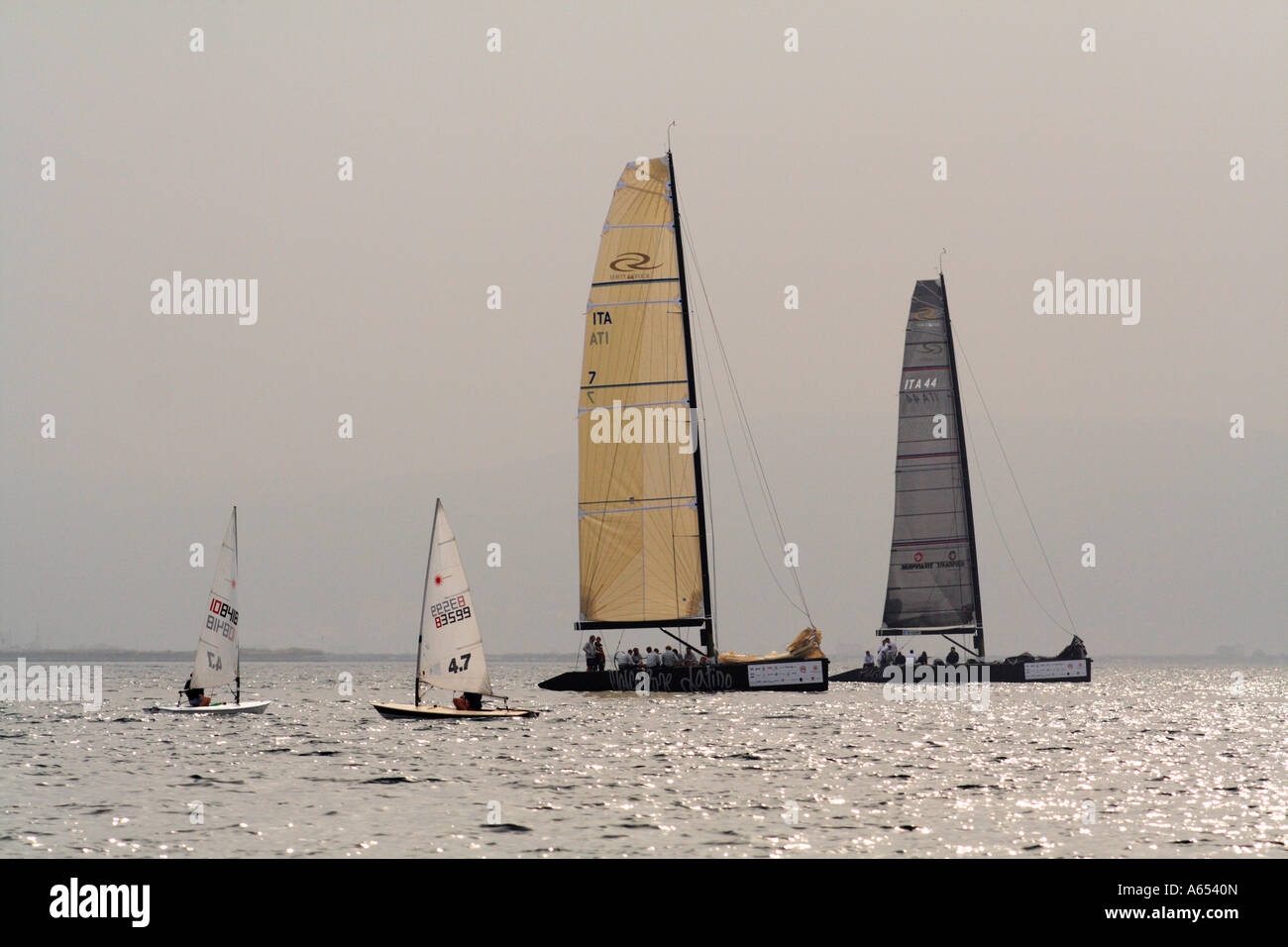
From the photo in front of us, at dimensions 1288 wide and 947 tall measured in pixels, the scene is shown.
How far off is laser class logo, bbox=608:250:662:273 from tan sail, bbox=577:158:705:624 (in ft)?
0.14

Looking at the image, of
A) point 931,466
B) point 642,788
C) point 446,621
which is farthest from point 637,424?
point 642,788

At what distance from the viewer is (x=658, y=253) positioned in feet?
196

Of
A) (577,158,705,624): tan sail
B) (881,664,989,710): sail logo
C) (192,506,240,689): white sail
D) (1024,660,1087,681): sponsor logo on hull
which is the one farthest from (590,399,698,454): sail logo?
(1024,660,1087,681): sponsor logo on hull

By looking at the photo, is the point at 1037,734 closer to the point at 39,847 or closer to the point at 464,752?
the point at 464,752

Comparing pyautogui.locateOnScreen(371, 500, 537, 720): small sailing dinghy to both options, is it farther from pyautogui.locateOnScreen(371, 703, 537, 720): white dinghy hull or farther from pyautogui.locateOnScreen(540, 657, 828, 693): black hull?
pyautogui.locateOnScreen(540, 657, 828, 693): black hull

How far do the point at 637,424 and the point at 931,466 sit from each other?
23586 millimetres

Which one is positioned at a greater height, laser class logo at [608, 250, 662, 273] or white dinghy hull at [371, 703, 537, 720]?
laser class logo at [608, 250, 662, 273]

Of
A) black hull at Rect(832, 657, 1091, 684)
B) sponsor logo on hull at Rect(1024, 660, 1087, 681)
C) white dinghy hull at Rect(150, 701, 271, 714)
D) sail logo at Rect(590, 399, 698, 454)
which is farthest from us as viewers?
sponsor logo on hull at Rect(1024, 660, 1087, 681)

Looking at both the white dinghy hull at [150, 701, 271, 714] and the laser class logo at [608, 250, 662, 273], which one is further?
the laser class logo at [608, 250, 662, 273]

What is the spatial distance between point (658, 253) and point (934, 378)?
22.8 metres

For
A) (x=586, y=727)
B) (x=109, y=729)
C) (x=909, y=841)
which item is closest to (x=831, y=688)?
(x=586, y=727)

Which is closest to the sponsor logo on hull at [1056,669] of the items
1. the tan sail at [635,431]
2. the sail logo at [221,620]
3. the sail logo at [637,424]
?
the tan sail at [635,431]
